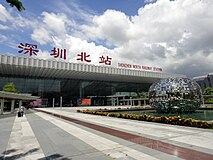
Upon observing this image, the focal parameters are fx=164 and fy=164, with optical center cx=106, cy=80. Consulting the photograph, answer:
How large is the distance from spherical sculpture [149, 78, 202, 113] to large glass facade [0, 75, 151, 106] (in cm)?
4589

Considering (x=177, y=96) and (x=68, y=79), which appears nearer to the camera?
(x=177, y=96)

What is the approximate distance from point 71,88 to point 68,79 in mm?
3655

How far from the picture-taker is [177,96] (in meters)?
20.0

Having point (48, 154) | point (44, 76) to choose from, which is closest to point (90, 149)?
point (48, 154)

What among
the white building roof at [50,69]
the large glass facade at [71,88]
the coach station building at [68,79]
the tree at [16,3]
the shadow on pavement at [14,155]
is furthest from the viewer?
the large glass facade at [71,88]

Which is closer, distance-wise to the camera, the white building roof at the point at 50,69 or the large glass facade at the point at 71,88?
the white building roof at the point at 50,69

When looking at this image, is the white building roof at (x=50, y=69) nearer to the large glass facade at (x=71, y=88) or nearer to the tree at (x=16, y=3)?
the large glass facade at (x=71, y=88)

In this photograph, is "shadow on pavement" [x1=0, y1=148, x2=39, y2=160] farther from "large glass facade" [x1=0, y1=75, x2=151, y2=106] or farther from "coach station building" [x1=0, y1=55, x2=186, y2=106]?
"large glass facade" [x1=0, y1=75, x2=151, y2=106]

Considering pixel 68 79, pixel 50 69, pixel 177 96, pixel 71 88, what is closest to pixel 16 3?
pixel 177 96

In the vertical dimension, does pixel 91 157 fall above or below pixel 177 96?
below

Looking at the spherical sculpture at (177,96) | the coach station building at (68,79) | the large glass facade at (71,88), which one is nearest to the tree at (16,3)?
the spherical sculpture at (177,96)

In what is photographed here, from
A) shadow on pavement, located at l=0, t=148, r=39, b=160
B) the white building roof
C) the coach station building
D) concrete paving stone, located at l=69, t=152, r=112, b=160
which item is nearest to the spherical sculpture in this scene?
concrete paving stone, located at l=69, t=152, r=112, b=160

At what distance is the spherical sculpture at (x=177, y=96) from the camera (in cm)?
1995

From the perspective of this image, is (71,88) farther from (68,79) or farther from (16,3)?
(16,3)
